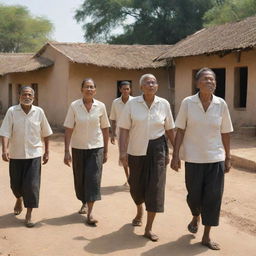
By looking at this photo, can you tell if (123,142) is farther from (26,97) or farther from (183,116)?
(26,97)

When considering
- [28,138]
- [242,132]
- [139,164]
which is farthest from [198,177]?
[242,132]

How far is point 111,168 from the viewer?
9.45 m

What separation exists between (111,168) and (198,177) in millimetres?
5027

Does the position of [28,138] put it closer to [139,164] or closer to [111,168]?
[139,164]

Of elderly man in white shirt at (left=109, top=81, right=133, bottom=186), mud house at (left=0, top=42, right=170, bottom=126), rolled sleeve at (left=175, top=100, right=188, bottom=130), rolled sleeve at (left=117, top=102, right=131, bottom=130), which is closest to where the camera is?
rolled sleeve at (left=175, top=100, right=188, bottom=130)

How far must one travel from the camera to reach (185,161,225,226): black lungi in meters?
4.49

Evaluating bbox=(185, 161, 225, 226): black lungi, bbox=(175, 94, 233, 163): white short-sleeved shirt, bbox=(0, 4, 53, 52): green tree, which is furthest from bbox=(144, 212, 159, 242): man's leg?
bbox=(0, 4, 53, 52): green tree

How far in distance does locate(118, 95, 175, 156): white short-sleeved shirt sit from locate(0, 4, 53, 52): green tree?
3988 centimetres

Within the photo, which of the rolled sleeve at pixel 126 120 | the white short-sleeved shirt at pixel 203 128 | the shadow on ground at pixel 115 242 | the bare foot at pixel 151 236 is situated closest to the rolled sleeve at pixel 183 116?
the white short-sleeved shirt at pixel 203 128

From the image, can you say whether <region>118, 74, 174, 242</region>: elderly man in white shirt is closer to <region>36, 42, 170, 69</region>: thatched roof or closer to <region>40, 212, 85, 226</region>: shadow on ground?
<region>40, 212, 85, 226</region>: shadow on ground

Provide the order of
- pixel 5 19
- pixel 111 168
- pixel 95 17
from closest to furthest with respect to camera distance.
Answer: pixel 111 168, pixel 95 17, pixel 5 19

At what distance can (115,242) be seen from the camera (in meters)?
4.70

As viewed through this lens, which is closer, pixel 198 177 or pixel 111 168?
pixel 198 177

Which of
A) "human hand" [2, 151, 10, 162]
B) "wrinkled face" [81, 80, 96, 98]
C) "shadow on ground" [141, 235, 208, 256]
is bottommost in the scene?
"shadow on ground" [141, 235, 208, 256]
